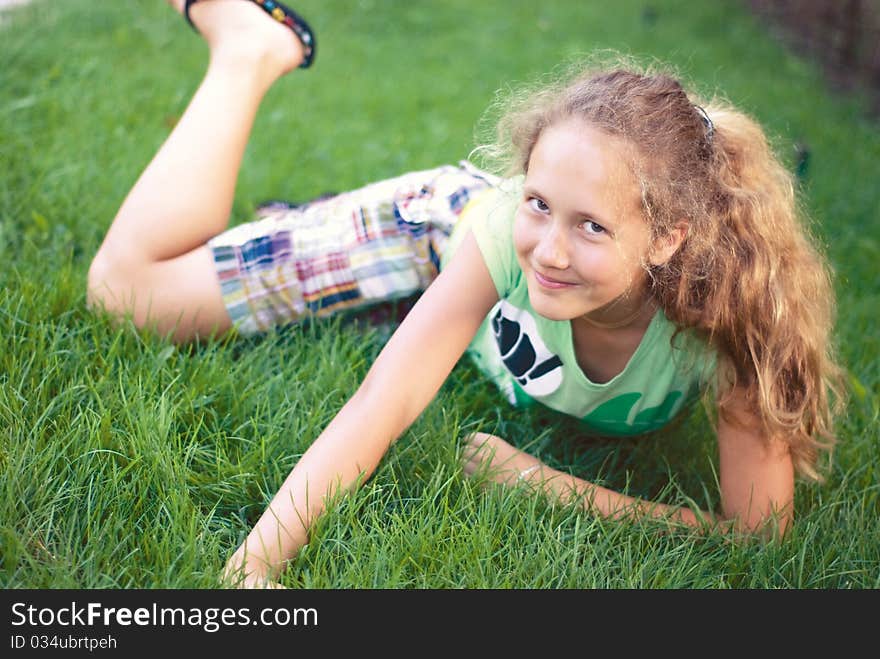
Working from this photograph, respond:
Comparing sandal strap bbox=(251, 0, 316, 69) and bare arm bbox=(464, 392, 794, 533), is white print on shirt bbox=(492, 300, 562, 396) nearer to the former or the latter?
bare arm bbox=(464, 392, 794, 533)

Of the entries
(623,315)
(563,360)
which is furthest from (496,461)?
(623,315)

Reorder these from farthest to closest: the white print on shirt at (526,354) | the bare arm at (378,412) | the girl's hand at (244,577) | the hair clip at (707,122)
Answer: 1. the white print on shirt at (526,354)
2. the hair clip at (707,122)
3. the bare arm at (378,412)
4. the girl's hand at (244,577)

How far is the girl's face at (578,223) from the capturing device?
1.57 meters

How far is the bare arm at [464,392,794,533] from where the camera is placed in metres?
1.83

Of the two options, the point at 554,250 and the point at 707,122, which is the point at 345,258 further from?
the point at 707,122

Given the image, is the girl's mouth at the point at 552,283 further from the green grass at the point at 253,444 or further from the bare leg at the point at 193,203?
the bare leg at the point at 193,203

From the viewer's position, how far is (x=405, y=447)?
75.0 inches

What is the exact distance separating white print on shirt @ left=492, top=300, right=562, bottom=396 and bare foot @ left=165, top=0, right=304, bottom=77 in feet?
3.24

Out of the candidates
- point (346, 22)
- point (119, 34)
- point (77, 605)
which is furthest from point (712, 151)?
point (346, 22)

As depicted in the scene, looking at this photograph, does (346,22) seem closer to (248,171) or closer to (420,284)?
(248,171)

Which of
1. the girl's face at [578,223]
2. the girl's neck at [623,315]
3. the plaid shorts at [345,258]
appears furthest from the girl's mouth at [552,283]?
the plaid shorts at [345,258]

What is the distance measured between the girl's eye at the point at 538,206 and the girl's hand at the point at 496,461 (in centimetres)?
52

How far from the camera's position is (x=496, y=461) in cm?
193

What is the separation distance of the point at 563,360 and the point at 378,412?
47 cm
